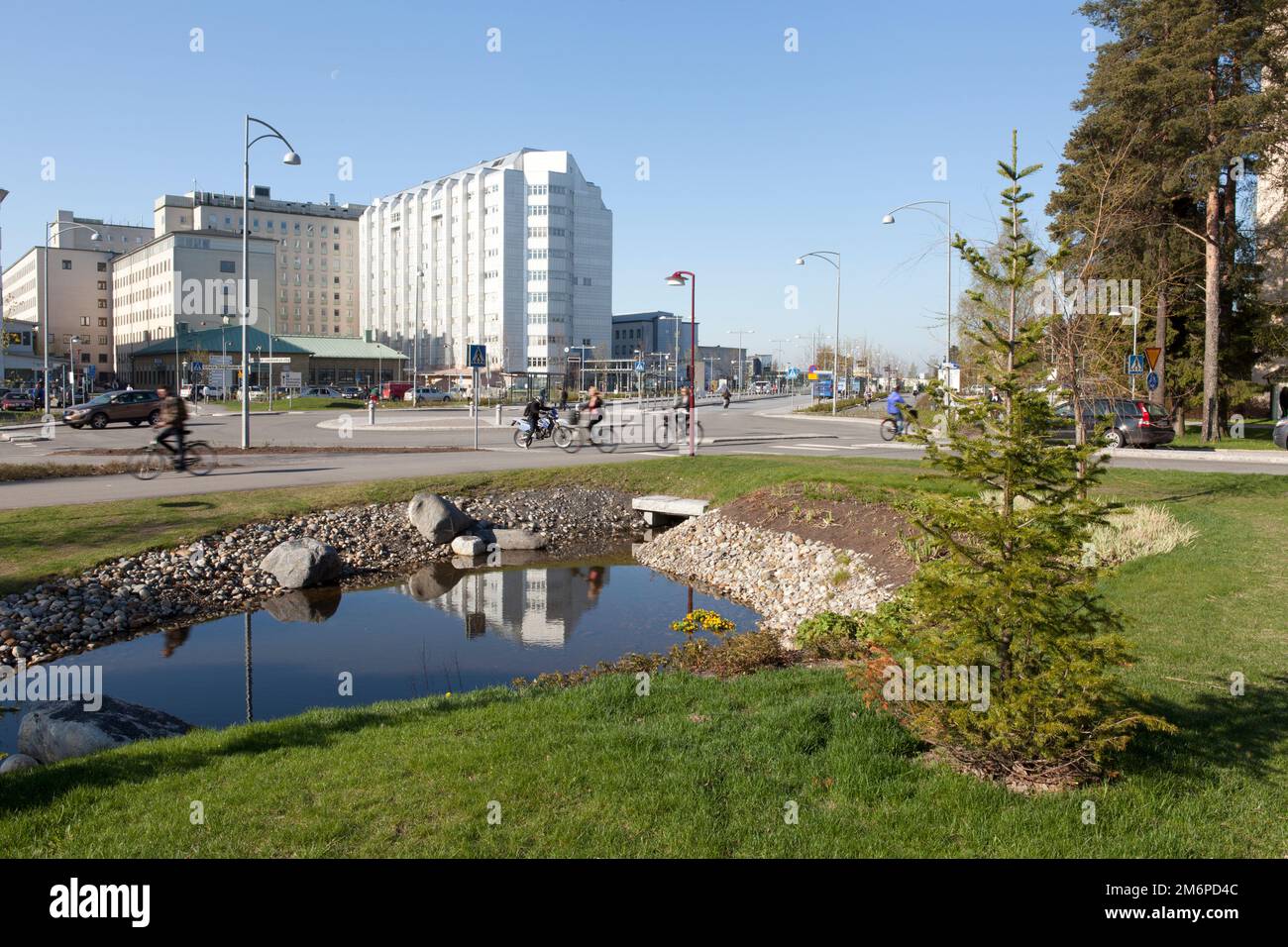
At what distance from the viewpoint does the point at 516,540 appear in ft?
62.6

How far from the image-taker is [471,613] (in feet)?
46.6

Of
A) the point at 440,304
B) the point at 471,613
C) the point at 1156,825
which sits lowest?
the point at 471,613

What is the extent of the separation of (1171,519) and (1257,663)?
7.18 m

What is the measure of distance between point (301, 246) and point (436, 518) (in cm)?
13400

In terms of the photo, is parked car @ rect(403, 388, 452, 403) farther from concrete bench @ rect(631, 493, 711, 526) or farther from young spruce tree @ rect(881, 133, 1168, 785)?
young spruce tree @ rect(881, 133, 1168, 785)

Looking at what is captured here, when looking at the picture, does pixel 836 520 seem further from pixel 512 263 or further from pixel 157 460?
pixel 512 263

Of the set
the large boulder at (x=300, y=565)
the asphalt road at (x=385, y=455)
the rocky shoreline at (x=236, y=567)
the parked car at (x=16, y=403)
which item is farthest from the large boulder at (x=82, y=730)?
the parked car at (x=16, y=403)

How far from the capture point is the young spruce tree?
17.3ft

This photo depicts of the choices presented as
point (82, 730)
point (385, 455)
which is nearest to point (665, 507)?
point (385, 455)

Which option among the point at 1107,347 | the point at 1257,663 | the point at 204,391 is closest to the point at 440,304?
the point at 204,391

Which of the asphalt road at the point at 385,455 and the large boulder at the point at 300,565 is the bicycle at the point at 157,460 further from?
the large boulder at the point at 300,565

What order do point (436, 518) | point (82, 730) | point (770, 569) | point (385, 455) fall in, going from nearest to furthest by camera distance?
point (82, 730)
point (770, 569)
point (436, 518)
point (385, 455)

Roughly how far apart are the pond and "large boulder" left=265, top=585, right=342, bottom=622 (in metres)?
0.03
